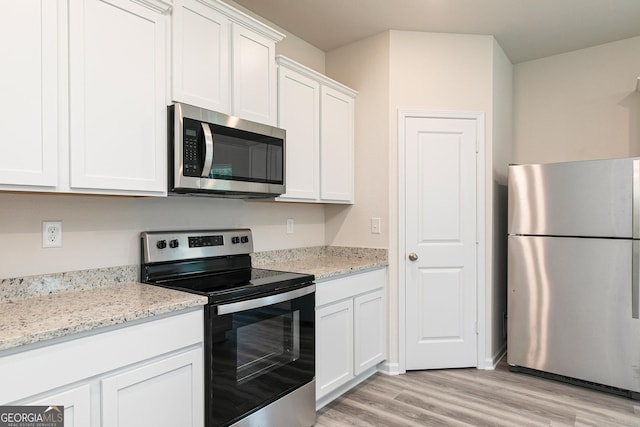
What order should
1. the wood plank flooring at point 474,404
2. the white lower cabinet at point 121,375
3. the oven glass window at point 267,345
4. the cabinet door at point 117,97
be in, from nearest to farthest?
the white lower cabinet at point 121,375
the cabinet door at point 117,97
the oven glass window at point 267,345
the wood plank flooring at point 474,404

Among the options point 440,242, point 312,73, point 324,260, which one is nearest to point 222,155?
point 312,73

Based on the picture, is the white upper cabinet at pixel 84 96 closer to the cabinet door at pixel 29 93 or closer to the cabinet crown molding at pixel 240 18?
A: the cabinet door at pixel 29 93

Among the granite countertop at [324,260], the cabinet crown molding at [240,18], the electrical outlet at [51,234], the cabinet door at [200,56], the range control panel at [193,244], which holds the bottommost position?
the granite countertop at [324,260]

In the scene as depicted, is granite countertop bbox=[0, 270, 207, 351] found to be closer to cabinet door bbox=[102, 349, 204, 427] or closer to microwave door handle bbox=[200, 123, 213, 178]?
cabinet door bbox=[102, 349, 204, 427]

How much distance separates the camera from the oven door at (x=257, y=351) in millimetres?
1678

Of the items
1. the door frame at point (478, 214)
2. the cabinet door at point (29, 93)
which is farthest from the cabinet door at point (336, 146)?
the cabinet door at point (29, 93)

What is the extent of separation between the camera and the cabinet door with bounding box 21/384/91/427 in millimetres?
1204

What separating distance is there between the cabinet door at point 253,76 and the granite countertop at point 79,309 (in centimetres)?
106

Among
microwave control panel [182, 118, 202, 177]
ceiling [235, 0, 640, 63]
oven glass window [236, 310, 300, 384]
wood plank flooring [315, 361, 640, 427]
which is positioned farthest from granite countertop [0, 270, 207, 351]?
ceiling [235, 0, 640, 63]

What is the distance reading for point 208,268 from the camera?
2.28 m

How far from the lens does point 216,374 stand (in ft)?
5.50

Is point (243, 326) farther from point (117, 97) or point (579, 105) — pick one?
point (579, 105)

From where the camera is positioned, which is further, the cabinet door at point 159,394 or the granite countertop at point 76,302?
the cabinet door at point 159,394

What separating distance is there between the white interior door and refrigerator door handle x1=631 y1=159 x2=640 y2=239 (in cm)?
100
